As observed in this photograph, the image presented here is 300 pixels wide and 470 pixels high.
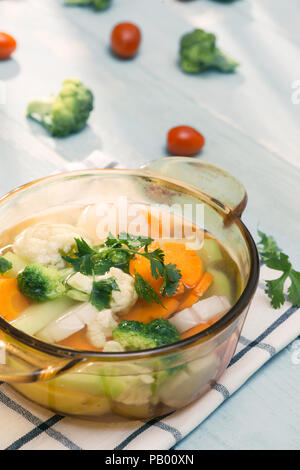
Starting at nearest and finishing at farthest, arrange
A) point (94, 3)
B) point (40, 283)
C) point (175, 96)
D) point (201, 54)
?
point (40, 283)
point (175, 96)
point (201, 54)
point (94, 3)

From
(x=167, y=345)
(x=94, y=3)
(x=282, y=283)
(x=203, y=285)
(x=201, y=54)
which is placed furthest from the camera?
(x=94, y=3)

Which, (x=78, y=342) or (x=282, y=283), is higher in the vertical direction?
(x=282, y=283)

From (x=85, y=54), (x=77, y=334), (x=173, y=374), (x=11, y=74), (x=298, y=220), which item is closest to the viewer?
(x=173, y=374)

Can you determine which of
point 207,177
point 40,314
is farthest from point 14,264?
point 207,177

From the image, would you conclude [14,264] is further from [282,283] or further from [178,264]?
[282,283]

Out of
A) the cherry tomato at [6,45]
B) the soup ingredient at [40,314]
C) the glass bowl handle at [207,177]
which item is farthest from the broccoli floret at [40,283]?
the cherry tomato at [6,45]

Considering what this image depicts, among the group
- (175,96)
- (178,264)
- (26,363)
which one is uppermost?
(178,264)
